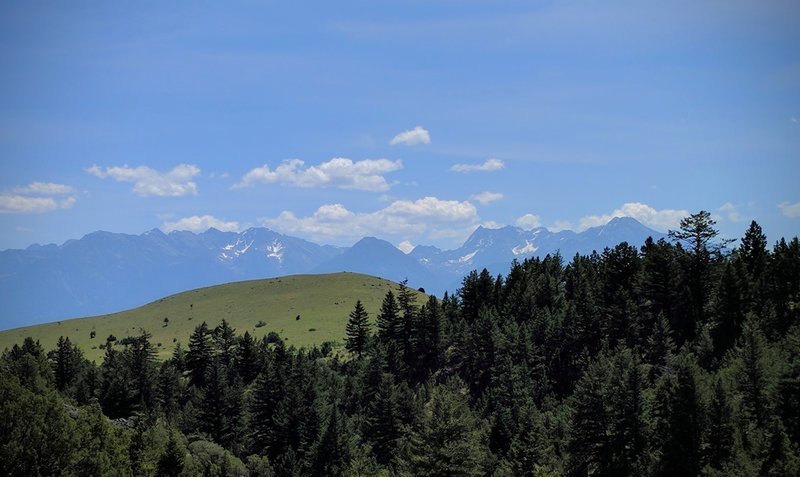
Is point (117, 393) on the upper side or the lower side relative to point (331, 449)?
upper

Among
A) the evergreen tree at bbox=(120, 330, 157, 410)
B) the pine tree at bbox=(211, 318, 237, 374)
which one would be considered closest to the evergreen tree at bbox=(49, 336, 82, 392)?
the evergreen tree at bbox=(120, 330, 157, 410)

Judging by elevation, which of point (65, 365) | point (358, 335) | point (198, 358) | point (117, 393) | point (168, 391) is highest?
point (358, 335)

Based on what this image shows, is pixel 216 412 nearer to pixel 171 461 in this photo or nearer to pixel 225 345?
pixel 225 345

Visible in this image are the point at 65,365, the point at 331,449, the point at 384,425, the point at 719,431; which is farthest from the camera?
the point at 65,365

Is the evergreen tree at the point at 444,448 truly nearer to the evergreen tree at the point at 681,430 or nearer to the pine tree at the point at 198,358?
the evergreen tree at the point at 681,430

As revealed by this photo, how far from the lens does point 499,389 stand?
91.3 m

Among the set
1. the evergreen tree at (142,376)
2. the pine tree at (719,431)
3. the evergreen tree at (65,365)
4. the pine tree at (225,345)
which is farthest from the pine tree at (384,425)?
the evergreen tree at (65,365)

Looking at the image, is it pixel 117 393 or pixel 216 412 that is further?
pixel 117 393

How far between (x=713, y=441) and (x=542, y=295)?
64.4 meters

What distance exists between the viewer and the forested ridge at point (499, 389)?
184 feet

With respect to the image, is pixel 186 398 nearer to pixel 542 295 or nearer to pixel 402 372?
pixel 402 372

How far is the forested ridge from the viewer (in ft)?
184

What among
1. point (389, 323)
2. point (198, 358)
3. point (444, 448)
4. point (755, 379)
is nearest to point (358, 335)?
point (389, 323)

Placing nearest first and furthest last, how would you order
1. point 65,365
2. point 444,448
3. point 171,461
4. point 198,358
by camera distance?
point 444,448 → point 171,461 → point 65,365 → point 198,358
